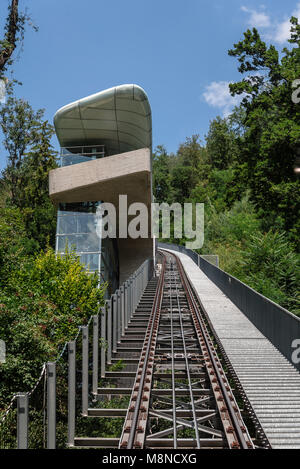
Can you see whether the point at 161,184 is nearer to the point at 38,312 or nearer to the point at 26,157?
the point at 26,157

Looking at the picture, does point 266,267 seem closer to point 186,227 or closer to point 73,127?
point 73,127

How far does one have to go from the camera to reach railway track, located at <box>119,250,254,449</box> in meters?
7.37

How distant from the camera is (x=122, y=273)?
41.4 meters

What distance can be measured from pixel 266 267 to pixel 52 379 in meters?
20.6

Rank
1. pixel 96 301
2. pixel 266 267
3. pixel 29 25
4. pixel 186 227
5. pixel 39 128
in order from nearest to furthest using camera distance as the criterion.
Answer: pixel 96 301, pixel 29 25, pixel 266 267, pixel 39 128, pixel 186 227

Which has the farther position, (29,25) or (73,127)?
(73,127)

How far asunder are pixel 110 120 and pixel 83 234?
7591mm

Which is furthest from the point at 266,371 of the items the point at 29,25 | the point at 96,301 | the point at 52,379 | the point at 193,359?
the point at 29,25

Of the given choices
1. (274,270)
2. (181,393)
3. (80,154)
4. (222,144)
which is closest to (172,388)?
(181,393)

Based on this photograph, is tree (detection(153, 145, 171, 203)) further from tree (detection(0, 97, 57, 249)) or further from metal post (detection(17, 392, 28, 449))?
metal post (detection(17, 392, 28, 449))

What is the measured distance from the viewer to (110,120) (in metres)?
29.3

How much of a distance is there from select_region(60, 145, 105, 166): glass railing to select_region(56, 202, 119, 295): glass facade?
2.90 meters

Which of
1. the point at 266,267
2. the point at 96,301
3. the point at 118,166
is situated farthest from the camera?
the point at 118,166

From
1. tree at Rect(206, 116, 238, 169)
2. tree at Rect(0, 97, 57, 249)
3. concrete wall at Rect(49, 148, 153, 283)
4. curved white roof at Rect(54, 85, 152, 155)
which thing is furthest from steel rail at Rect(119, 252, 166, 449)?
tree at Rect(206, 116, 238, 169)
